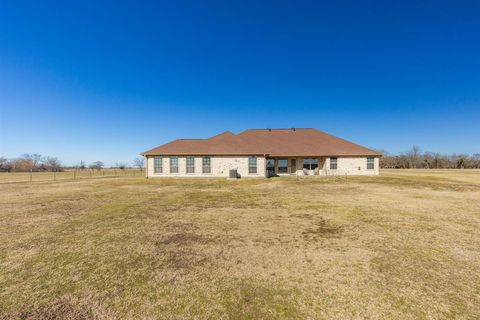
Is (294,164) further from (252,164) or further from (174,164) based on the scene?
(174,164)

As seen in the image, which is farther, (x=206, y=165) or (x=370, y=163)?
(x=370, y=163)

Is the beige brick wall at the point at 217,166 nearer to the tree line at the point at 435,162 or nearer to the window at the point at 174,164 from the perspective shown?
the window at the point at 174,164

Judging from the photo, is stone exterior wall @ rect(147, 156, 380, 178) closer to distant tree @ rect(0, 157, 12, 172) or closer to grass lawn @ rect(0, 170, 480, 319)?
grass lawn @ rect(0, 170, 480, 319)

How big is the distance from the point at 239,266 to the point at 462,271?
4195mm

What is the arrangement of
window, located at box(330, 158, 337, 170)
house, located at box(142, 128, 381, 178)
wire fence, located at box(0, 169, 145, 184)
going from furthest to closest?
wire fence, located at box(0, 169, 145, 184), window, located at box(330, 158, 337, 170), house, located at box(142, 128, 381, 178)

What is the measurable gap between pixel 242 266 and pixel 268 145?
2320 cm

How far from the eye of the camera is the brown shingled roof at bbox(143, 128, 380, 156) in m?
24.2

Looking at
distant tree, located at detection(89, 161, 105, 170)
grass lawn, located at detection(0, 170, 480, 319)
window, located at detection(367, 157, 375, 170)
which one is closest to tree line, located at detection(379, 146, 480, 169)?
window, located at detection(367, 157, 375, 170)

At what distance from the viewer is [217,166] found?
2389 cm

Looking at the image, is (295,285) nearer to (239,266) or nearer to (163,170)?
(239,266)

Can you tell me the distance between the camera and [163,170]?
24.3 metres

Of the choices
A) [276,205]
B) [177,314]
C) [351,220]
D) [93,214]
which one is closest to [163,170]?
[93,214]

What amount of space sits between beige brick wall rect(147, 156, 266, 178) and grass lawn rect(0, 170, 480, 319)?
1531 centimetres

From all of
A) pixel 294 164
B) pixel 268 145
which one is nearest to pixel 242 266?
pixel 294 164
